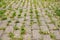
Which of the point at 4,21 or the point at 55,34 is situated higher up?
the point at 4,21

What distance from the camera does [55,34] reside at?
424 centimetres

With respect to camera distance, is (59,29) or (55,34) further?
(59,29)

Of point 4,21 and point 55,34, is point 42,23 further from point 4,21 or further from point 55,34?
point 4,21

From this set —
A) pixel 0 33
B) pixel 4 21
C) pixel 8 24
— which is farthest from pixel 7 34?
pixel 4 21

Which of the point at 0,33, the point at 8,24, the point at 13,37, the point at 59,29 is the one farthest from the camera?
the point at 8,24

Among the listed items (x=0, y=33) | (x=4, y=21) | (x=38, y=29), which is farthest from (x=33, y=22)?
(x=0, y=33)

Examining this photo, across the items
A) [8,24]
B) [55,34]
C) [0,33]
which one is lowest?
[55,34]

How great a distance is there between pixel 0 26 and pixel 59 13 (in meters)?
2.95

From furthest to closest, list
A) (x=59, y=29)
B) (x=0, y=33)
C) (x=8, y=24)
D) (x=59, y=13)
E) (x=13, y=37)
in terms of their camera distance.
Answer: (x=59, y=13) < (x=8, y=24) < (x=59, y=29) < (x=0, y=33) < (x=13, y=37)

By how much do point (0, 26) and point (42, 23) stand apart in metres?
1.51

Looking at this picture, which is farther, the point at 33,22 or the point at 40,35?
the point at 33,22

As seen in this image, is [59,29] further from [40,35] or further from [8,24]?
[8,24]

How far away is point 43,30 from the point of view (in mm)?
4516

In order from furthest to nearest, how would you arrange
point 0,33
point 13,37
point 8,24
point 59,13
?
point 59,13, point 8,24, point 0,33, point 13,37
